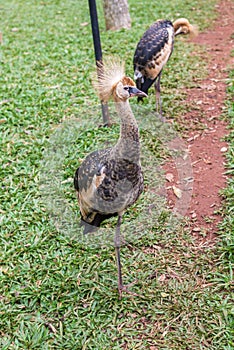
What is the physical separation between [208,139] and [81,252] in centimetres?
222

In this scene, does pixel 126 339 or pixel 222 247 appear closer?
pixel 126 339

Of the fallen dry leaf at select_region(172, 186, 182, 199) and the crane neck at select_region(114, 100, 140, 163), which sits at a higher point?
the crane neck at select_region(114, 100, 140, 163)

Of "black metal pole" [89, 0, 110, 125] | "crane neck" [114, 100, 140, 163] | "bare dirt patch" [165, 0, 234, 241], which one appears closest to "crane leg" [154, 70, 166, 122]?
"bare dirt patch" [165, 0, 234, 241]

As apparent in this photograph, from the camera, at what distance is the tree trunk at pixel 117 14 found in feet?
27.2

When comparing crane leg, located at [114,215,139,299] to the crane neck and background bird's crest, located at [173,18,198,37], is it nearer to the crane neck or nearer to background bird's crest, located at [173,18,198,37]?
the crane neck

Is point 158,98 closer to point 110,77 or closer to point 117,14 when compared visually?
point 110,77

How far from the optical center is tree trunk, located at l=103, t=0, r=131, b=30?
8305 millimetres

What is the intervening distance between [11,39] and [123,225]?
5.66 m

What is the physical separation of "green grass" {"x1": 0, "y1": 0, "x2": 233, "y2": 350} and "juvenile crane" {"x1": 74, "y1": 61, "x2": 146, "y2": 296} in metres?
0.71

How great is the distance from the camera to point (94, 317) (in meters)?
3.33

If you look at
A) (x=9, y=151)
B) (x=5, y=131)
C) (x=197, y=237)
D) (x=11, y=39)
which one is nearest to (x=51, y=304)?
(x=197, y=237)

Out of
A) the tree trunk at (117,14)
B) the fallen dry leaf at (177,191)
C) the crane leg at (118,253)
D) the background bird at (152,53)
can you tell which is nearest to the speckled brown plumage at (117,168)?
the crane leg at (118,253)

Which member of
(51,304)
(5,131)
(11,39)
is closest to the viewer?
(51,304)

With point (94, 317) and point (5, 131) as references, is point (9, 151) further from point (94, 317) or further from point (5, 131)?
point (94, 317)
